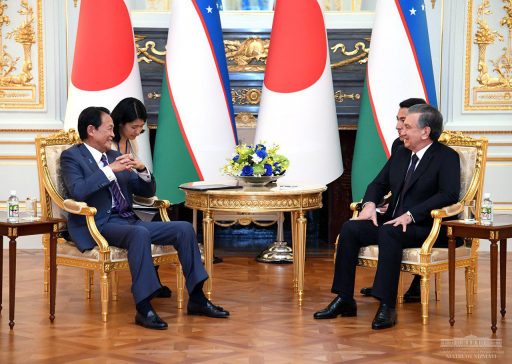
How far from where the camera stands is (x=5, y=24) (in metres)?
7.54

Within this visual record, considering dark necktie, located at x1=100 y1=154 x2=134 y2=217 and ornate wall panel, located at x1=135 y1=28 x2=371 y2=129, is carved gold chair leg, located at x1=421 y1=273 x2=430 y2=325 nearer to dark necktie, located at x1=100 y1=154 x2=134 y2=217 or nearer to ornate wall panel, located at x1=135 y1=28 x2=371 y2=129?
dark necktie, located at x1=100 y1=154 x2=134 y2=217

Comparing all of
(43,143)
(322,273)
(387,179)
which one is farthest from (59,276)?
(387,179)

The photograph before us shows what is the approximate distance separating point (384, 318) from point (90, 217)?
64.7 inches

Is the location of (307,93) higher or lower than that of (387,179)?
higher

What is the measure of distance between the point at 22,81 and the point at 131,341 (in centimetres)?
380

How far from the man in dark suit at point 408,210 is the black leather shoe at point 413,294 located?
0.59 meters

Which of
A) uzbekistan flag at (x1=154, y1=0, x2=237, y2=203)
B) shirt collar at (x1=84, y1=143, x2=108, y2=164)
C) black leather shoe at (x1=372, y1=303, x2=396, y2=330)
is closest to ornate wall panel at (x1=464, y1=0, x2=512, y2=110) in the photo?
uzbekistan flag at (x1=154, y1=0, x2=237, y2=203)

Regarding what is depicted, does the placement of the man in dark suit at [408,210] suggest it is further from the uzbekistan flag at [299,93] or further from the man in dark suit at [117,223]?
the uzbekistan flag at [299,93]

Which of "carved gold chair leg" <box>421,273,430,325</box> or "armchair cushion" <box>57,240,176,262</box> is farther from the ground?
"armchair cushion" <box>57,240,176,262</box>

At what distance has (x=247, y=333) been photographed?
4555 mm

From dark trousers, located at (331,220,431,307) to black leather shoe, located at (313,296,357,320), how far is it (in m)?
0.05

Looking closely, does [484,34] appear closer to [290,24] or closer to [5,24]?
[290,24]

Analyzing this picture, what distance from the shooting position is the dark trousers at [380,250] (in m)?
4.71

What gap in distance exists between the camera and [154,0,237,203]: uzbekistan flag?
6.64m
